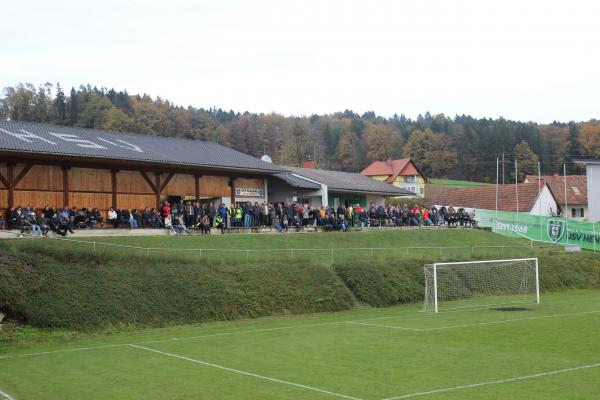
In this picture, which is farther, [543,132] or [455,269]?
[543,132]

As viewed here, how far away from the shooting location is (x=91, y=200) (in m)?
36.6

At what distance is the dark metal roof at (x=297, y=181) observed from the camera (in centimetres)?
4838

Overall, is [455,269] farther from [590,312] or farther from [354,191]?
[354,191]

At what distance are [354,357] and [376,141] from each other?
11022 cm

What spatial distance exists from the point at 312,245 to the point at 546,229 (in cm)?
1999

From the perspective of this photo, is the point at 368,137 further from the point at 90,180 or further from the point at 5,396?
the point at 5,396

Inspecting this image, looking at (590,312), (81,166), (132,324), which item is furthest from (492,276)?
(81,166)

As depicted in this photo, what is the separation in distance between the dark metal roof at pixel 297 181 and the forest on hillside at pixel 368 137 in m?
44.6

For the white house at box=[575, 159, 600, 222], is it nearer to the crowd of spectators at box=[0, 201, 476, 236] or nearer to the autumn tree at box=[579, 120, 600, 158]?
the crowd of spectators at box=[0, 201, 476, 236]

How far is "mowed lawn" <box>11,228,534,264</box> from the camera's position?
2816 cm

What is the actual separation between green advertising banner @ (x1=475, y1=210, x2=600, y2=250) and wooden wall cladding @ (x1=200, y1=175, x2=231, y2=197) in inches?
814

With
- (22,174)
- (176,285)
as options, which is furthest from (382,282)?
(22,174)

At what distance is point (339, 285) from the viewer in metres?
29.2

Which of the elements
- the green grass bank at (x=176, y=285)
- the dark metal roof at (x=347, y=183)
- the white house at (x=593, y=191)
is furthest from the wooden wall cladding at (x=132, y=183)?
the white house at (x=593, y=191)
